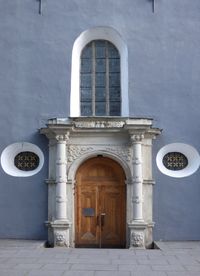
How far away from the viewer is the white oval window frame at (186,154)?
1228cm

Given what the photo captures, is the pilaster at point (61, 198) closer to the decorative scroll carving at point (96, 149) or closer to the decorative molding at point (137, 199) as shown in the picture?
the decorative scroll carving at point (96, 149)

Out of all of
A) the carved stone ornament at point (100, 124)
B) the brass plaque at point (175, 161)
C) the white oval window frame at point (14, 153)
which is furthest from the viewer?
the brass plaque at point (175, 161)

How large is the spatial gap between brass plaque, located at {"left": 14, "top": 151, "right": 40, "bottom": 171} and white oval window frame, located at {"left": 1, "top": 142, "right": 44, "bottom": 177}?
0.10m

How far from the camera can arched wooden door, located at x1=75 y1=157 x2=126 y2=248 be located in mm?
12195

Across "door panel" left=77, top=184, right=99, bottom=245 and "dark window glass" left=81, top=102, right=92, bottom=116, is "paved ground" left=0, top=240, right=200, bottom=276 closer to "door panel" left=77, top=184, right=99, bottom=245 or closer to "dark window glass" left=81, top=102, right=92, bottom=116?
"door panel" left=77, top=184, right=99, bottom=245

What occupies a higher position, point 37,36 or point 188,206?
point 37,36

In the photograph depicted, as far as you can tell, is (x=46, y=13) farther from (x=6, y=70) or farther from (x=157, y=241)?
(x=157, y=241)

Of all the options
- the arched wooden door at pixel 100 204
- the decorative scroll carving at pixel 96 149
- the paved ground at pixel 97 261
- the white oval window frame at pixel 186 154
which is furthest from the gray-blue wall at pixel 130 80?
the paved ground at pixel 97 261

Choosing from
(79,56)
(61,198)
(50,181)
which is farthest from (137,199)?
(79,56)

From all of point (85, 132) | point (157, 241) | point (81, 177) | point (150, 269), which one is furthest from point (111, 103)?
point (150, 269)

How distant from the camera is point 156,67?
12.7m

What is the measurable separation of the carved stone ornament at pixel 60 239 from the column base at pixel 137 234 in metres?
1.79

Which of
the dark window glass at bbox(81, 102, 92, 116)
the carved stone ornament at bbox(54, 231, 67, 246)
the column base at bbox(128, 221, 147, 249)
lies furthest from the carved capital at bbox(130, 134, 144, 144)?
the carved stone ornament at bbox(54, 231, 67, 246)

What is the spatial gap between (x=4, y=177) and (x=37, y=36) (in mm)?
4334
